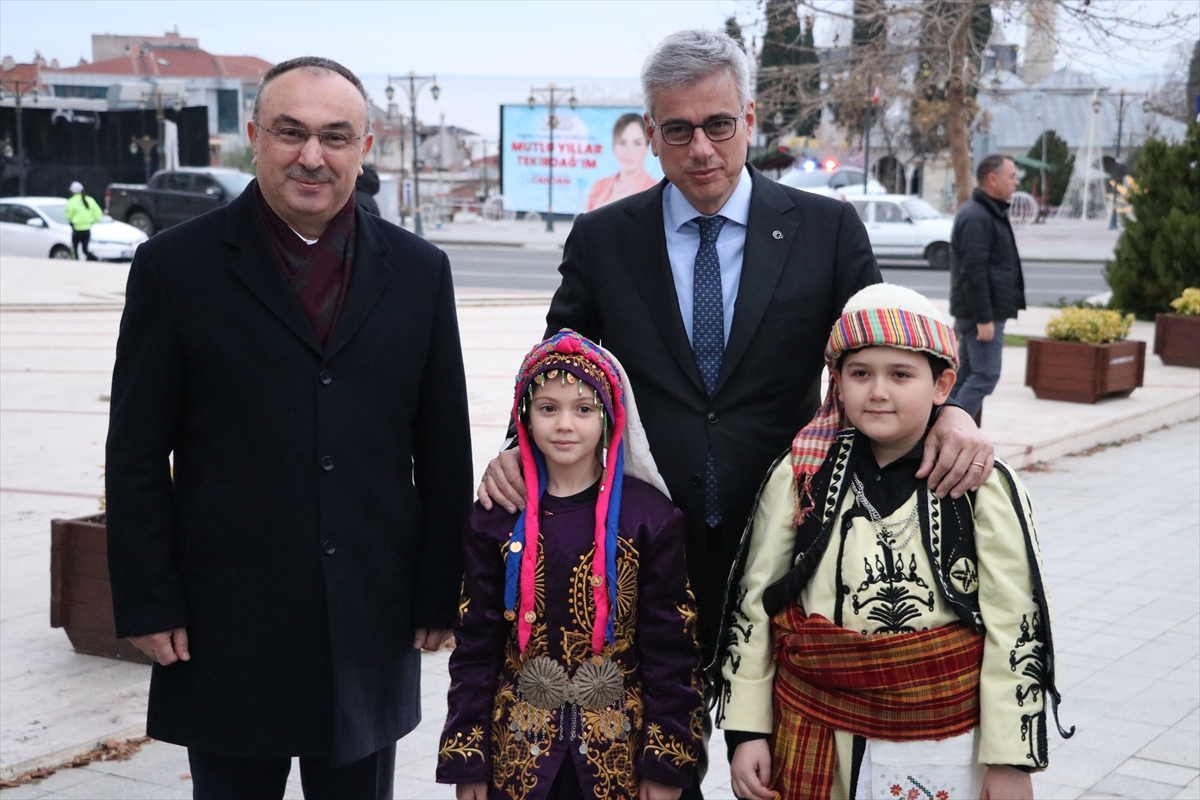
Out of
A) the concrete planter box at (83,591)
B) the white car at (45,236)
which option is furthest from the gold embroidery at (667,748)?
the white car at (45,236)

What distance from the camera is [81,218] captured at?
24438 mm

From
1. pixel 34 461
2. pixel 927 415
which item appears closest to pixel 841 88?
pixel 34 461

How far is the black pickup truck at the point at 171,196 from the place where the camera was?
28.6 m

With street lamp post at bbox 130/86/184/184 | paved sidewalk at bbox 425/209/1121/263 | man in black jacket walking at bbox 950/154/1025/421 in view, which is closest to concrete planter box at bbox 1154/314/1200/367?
man in black jacket walking at bbox 950/154/1025/421

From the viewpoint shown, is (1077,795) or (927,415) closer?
(927,415)

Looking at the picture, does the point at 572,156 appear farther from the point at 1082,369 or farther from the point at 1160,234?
the point at 1082,369

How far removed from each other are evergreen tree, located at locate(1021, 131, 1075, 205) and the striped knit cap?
5710 cm

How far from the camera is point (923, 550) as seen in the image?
2545 mm

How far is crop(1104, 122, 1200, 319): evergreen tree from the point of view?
16.1 meters

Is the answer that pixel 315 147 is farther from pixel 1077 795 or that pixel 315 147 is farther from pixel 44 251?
pixel 44 251

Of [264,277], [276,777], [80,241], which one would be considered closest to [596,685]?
[276,777]

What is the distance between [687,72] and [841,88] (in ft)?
49.7

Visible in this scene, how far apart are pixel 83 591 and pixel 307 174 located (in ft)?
9.94

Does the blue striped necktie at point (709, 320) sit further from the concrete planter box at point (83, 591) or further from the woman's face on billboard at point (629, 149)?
the woman's face on billboard at point (629, 149)
